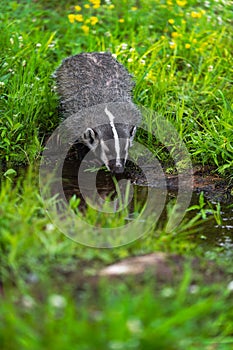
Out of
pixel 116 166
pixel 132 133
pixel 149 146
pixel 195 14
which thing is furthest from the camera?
pixel 195 14

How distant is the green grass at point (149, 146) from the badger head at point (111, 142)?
416 mm

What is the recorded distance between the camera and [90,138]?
568cm

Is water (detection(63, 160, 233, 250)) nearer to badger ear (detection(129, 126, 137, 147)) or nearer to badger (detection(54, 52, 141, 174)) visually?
badger (detection(54, 52, 141, 174))

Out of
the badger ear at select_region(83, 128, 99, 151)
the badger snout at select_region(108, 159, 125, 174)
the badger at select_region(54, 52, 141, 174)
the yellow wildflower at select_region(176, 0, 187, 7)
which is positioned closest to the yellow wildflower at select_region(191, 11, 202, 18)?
the yellow wildflower at select_region(176, 0, 187, 7)

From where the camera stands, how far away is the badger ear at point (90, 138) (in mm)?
5608

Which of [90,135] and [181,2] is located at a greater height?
[181,2]

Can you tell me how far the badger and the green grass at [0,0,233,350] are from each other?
194 mm

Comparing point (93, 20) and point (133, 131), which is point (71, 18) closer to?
point (93, 20)

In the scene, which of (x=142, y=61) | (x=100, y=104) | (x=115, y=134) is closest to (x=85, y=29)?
(x=142, y=61)

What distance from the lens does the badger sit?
17.7 feet

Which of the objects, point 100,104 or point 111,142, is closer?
point 111,142

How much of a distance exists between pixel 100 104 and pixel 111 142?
68cm

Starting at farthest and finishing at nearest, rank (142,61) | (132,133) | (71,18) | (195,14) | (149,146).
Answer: (195,14), (71,18), (142,61), (149,146), (132,133)

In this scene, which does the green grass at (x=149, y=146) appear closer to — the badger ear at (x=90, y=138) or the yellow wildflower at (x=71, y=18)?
the yellow wildflower at (x=71, y=18)
